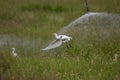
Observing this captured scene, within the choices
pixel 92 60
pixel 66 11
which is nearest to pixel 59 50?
pixel 92 60

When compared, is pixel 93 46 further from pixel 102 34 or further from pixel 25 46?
pixel 25 46

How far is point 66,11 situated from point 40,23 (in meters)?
2.34

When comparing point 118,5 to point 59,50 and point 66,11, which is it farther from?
point 59,50

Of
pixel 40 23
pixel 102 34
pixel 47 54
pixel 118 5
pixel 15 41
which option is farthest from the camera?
pixel 118 5

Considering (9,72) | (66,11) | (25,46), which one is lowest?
(66,11)

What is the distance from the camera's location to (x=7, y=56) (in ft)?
23.6

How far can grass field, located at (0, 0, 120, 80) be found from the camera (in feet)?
23.6

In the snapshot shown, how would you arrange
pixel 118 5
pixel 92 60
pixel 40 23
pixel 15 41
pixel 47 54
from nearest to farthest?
pixel 92 60 < pixel 47 54 < pixel 15 41 < pixel 40 23 < pixel 118 5

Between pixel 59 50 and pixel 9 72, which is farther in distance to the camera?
pixel 59 50

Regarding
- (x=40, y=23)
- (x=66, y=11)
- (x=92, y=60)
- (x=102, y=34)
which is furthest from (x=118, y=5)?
(x=92, y=60)

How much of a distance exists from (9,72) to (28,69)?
0.44 meters

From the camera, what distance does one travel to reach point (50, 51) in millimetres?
10547

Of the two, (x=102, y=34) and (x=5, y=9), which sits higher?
(x=102, y=34)

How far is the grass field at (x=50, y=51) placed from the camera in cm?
719
